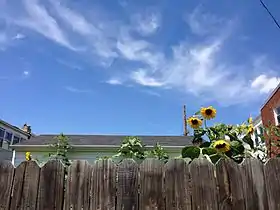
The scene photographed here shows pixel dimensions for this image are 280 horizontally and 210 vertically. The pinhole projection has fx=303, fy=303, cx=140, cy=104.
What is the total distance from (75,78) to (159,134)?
9.75 metres

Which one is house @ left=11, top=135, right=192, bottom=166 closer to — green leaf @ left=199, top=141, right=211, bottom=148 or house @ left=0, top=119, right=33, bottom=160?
house @ left=0, top=119, right=33, bottom=160

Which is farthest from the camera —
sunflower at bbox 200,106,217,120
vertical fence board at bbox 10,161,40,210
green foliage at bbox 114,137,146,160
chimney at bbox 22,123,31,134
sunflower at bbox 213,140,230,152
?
chimney at bbox 22,123,31,134

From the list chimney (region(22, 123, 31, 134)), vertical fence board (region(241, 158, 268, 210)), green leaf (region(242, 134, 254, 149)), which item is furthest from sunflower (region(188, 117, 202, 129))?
chimney (region(22, 123, 31, 134))

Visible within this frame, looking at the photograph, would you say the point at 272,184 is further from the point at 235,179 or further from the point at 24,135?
the point at 24,135

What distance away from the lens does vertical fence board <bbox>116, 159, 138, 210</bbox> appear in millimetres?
1844

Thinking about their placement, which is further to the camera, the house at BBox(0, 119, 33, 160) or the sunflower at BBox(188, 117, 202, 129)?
the house at BBox(0, 119, 33, 160)

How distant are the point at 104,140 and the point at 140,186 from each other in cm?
1484

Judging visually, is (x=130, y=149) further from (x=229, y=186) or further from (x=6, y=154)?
(x=6, y=154)

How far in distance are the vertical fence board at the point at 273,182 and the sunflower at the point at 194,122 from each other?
1.23 m

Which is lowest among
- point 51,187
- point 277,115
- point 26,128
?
point 51,187

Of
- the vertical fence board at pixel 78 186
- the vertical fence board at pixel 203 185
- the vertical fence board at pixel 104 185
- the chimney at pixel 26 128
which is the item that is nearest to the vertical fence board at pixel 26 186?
the vertical fence board at pixel 78 186

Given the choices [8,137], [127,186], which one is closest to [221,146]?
[127,186]

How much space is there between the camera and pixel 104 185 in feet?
6.14

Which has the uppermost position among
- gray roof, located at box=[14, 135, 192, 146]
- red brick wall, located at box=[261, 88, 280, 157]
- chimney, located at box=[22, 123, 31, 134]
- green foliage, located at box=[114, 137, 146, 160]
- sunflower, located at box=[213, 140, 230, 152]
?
chimney, located at box=[22, 123, 31, 134]
